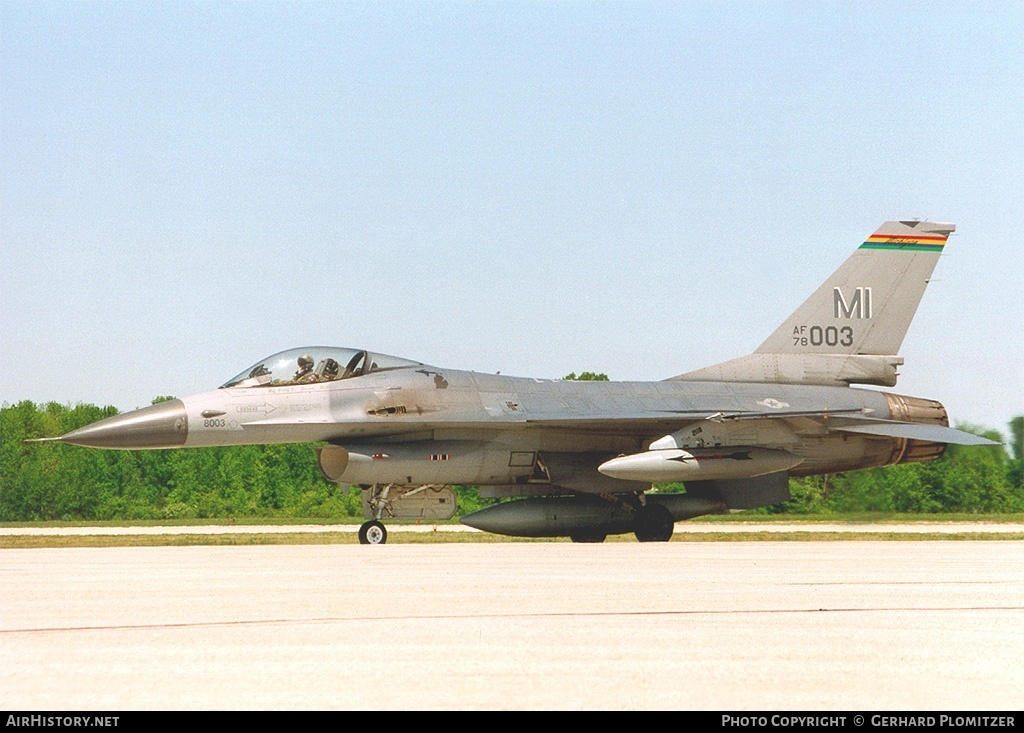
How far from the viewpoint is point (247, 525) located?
1160 inches

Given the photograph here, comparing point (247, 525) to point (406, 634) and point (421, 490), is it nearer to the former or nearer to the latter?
point (421, 490)

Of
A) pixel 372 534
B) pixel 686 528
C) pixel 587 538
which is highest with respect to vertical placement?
pixel 372 534

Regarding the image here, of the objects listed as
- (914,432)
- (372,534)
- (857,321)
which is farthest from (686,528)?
(372,534)

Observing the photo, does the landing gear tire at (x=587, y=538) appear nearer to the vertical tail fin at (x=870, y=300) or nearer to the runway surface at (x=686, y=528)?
the runway surface at (x=686, y=528)

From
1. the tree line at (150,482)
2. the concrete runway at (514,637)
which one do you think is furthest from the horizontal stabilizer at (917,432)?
the concrete runway at (514,637)

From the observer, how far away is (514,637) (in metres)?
6.65

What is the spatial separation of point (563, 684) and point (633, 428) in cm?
1495

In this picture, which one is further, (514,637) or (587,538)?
(587,538)

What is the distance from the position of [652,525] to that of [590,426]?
1892 millimetres

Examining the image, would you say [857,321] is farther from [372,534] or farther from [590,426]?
[372,534]

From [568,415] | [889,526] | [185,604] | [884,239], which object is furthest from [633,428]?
[185,604]

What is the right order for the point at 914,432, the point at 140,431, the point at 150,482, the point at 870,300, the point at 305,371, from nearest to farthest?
the point at 140,431
the point at 305,371
the point at 914,432
the point at 870,300
the point at 150,482

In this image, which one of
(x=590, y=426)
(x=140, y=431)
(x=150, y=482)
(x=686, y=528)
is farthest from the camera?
(x=150, y=482)

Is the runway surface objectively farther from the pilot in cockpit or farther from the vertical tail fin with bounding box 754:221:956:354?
the pilot in cockpit
